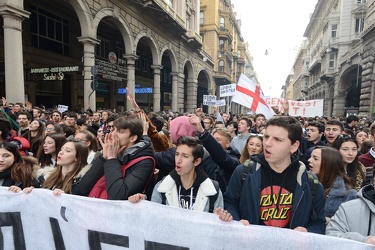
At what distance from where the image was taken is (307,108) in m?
10.6

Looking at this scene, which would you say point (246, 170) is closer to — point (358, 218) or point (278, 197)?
point (278, 197)

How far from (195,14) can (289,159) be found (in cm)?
2740

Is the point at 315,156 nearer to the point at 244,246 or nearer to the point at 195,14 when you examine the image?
the point at 244,246

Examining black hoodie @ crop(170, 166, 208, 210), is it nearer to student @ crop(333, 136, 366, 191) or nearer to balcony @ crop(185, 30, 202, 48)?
student @ crop(333, 136, 366, 191)

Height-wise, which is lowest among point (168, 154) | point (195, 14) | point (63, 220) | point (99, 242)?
point (99, 242)

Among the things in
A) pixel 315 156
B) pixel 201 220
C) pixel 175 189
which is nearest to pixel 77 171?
pixel 175 189

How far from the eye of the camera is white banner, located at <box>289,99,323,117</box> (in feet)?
33.8

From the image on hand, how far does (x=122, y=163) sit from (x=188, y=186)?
63 centimetres

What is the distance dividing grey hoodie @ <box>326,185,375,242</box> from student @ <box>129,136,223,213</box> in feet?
2.99

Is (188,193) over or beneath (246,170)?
beneath

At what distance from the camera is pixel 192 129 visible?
9.03 feet

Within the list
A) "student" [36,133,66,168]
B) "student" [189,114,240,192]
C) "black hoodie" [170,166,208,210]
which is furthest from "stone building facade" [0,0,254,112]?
"black hoodie" [170,166,208,210]

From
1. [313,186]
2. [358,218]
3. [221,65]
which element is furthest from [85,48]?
[221,65]

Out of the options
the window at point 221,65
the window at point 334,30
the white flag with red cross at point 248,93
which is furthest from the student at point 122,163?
the window at point 221,65
